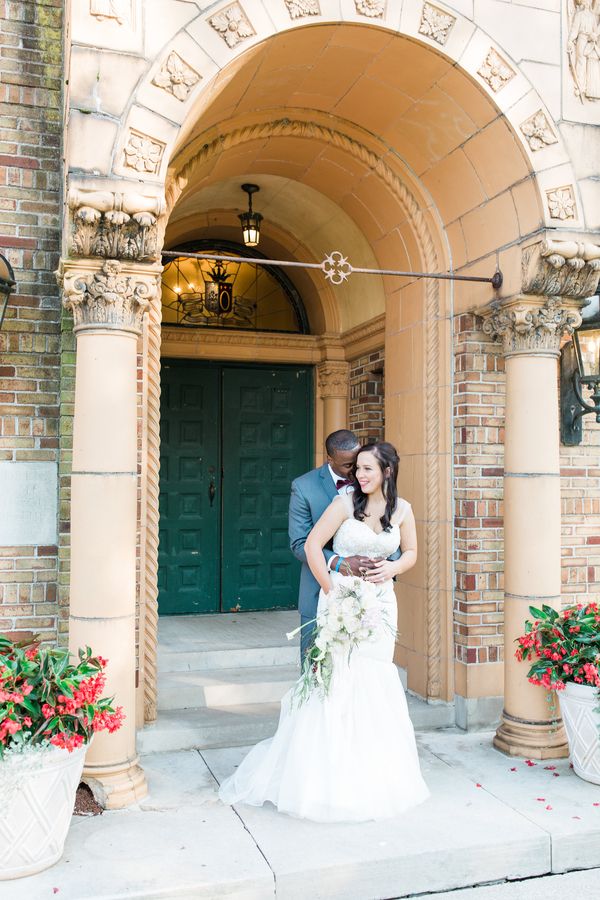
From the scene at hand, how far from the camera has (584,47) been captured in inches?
189

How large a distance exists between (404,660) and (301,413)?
9.09 feet

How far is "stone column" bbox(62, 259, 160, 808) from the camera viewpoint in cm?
391

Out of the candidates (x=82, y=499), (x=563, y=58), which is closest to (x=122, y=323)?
(x=82, y=499)

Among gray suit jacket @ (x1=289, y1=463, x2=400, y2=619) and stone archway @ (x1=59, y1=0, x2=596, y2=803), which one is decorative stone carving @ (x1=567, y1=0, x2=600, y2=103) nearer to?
stone archway @ (x1=59, y1=0, x2=596, y2=803)

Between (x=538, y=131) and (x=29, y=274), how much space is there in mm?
3180

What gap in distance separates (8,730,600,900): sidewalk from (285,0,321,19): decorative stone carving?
13.6ft

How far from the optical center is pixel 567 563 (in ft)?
18.0

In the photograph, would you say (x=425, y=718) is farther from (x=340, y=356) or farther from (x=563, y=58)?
(x=563, y=58)

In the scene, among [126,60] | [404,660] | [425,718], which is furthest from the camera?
[404,660]

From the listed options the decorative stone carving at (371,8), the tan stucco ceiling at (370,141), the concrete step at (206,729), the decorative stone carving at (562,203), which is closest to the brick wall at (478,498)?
the tan stucco ceiling at (370,141)

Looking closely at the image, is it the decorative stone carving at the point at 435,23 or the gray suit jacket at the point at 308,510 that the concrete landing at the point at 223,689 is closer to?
the gray suit jacket at the point at 308,510

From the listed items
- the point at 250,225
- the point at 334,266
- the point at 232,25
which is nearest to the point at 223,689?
the point at 334,266

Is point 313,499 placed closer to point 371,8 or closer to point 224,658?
point 224,658

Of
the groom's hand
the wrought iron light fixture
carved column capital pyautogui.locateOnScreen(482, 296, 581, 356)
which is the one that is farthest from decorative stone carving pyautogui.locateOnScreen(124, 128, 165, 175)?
the wrought iron light fixture
